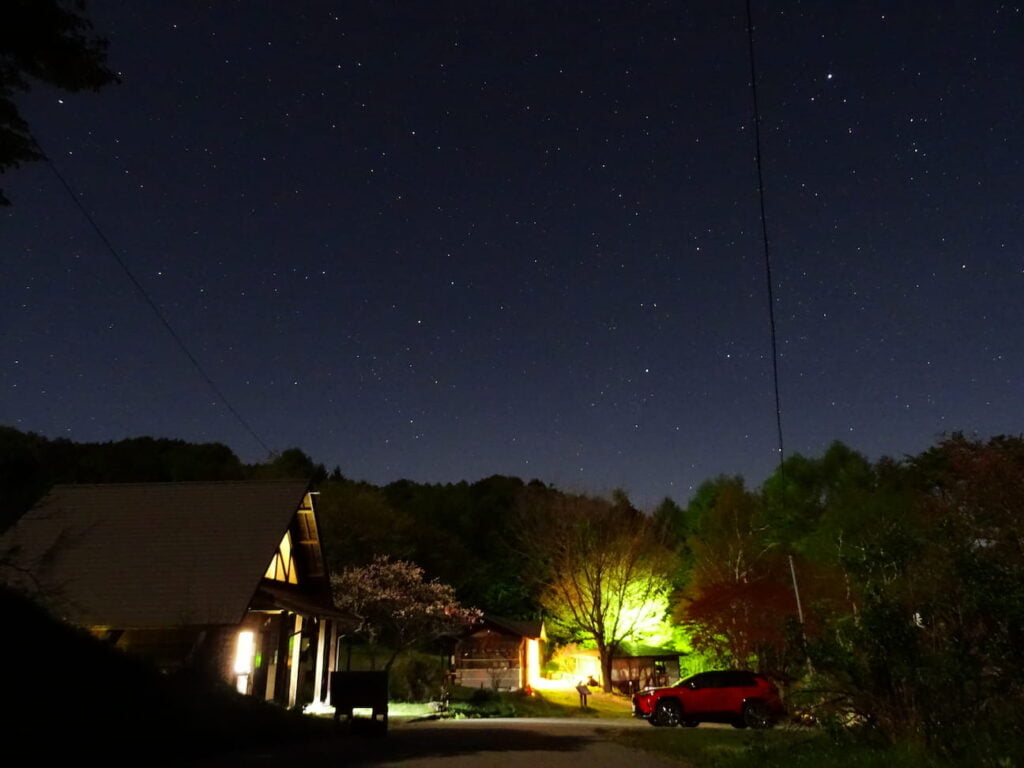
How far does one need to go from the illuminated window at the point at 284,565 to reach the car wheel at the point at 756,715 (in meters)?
Answer: 15.1

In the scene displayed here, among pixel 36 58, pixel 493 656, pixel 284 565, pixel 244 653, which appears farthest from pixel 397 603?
pixel 36 58

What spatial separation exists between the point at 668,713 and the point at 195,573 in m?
14.5

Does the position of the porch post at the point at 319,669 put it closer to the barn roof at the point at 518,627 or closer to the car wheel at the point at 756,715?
the car wheel at the point at 756,715

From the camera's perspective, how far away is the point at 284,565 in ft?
88.8

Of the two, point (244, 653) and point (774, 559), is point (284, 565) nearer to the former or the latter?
point (244, 653)

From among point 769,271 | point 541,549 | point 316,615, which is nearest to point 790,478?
point 541,549

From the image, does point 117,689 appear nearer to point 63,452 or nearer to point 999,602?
point 999,602

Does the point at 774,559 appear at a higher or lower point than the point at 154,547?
higher

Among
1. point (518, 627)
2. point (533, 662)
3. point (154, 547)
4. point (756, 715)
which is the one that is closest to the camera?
point (756, 715)

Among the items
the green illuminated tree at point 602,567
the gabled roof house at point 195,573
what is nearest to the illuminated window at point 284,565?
the gabled roof house at point 195,573

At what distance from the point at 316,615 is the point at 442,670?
1394 centimetres

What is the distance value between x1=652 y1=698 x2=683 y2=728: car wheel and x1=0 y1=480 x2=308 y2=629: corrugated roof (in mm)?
12454

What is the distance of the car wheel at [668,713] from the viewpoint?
23062 millimetres

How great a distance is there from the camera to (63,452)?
4422 centimetres
